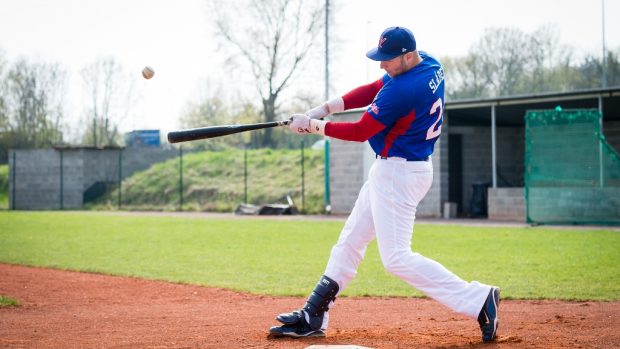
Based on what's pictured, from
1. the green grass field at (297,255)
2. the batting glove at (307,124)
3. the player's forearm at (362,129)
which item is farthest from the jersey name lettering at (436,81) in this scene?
the green grass field at (297,255)

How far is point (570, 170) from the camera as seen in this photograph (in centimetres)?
2114

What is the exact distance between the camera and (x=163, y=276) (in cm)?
1157

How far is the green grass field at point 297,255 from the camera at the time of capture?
1034 centimetres

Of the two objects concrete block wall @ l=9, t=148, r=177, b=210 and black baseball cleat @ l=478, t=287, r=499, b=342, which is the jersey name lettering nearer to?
black baseball cleat @ l=478, t=287, r=499, b=342

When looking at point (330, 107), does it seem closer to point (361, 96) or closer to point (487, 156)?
point (361, 96)

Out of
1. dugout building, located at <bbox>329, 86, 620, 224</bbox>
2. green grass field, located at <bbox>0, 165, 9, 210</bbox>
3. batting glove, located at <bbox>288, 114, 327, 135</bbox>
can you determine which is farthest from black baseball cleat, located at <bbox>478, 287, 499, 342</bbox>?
green grass field, located at <bbox>0, 165, 9, 210</bbox>

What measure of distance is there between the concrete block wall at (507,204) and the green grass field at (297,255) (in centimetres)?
422

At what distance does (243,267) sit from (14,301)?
4.65 meters

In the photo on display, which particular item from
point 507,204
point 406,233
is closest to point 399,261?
point 406,233

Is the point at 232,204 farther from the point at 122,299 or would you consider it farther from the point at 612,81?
the point at 122,299

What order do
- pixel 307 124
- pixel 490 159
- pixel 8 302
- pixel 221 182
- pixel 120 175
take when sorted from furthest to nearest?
pixel 120 175 → pixel 221 182 → pixel 490 159 → pixel 8 302 → pixel 307 124

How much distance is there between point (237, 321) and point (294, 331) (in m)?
1.23

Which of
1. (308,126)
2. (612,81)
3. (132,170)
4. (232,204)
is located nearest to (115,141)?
(132,170)

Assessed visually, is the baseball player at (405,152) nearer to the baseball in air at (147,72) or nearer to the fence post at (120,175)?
the baseball in air at (147,72)
